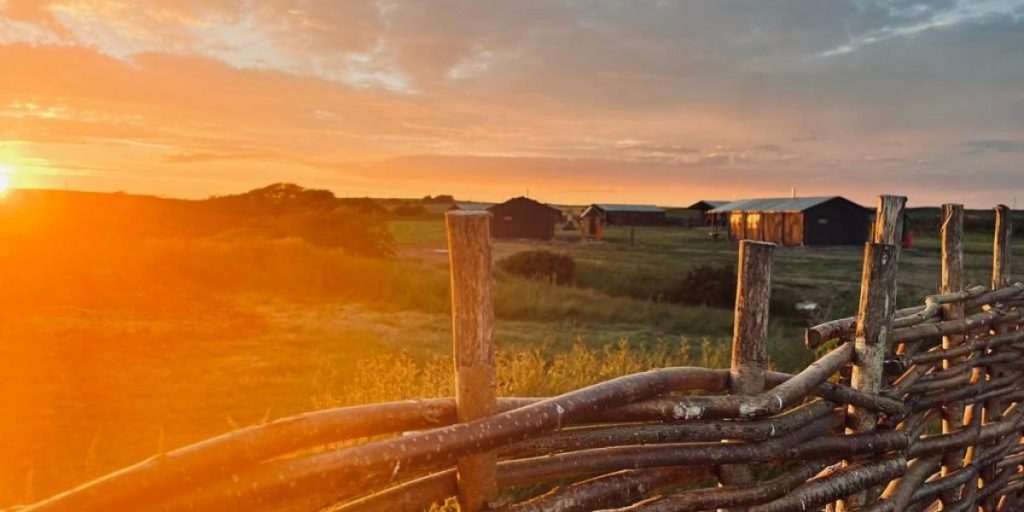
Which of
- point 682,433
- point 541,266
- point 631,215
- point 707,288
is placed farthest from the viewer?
point 631,215

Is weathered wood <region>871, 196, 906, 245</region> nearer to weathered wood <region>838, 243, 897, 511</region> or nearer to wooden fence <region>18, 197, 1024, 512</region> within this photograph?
wooden fence <region>18, 197, 1024, 512</region>

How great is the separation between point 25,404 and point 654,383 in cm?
Result: 788

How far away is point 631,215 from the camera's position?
2362 inches

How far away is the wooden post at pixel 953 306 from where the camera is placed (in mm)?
4102

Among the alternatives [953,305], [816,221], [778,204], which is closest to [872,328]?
[953,305]

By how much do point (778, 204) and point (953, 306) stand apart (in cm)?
3791

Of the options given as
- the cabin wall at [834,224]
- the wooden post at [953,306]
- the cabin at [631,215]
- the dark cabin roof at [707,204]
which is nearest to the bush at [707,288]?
the wooden post at [953,306]

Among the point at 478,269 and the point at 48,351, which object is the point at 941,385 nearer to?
the point at 478,269

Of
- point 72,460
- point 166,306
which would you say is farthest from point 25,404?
point 166,306

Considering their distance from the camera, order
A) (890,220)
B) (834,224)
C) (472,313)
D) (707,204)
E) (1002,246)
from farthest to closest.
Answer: (707,204), (834,224), (1002,246), (890,220), (472,313)

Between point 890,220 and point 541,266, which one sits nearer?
point 890,220

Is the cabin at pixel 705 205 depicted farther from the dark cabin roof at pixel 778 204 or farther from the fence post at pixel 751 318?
the fence post at pixel 751 318

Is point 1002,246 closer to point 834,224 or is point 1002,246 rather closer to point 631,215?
point 834,224

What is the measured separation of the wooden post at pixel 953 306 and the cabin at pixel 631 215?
53378mm
